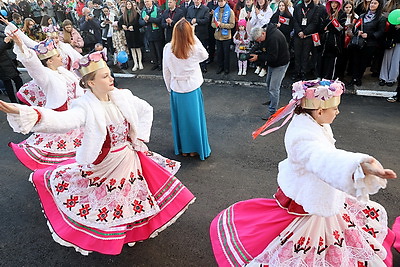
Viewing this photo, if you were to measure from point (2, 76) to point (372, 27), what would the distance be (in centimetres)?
765

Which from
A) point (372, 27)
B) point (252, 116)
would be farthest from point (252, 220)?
point (372, 27)

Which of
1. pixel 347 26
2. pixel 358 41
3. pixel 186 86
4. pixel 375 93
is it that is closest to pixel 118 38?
pixel 186 86

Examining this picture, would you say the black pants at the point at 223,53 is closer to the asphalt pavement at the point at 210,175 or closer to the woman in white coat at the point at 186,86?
the asphalt pavement at the point at 210,175

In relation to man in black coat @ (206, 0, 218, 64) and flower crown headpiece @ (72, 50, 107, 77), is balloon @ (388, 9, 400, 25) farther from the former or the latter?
flower crown headpiece @ (72, 50, 107, 77)

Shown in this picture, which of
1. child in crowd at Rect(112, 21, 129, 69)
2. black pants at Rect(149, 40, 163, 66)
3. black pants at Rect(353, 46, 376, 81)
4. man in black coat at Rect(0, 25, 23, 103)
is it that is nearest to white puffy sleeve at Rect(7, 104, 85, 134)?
man in black coat at Rect(0, 25, 23, 103)

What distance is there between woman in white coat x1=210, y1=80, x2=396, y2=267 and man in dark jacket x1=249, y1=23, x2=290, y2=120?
3.35 m

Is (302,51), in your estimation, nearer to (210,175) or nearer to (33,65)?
(210,175)

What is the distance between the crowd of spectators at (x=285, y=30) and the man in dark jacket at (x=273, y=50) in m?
0.63

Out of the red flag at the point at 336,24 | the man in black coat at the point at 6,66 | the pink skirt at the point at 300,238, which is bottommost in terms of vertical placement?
the pink skirt at the point at 300,238

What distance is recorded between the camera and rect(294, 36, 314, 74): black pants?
7191mm

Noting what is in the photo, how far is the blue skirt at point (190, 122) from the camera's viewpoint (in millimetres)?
4594

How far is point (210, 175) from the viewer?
14.9 ft

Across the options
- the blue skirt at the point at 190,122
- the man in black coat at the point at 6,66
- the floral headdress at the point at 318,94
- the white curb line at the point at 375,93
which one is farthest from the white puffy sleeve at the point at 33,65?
the white curb line at the point at 375,93

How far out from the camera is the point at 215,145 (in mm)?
5258
